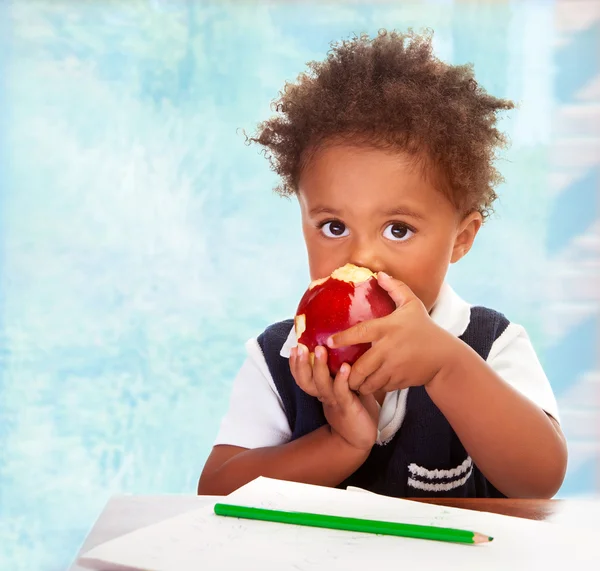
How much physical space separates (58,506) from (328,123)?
6.39 ft

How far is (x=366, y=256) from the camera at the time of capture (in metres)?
0.97

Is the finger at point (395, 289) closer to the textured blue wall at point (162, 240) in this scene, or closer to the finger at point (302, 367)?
the finger at point (302, 367)

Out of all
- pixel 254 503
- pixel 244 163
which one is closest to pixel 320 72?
pixel 254 503

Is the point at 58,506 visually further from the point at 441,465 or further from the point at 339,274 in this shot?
the point at 339,274

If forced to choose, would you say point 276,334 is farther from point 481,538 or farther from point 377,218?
point 481,538

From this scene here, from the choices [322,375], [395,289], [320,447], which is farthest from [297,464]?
[395,289]

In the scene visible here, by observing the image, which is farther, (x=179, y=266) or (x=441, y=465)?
(x=179, y=266)

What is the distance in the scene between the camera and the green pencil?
586 millimetres

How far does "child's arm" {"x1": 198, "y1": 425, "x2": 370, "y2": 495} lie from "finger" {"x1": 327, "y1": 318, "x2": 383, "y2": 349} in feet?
0.57

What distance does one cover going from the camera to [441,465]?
1.11 meters

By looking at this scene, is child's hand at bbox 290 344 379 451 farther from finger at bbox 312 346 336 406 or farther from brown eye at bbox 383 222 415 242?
brown eye at bbox 383 222 415 242

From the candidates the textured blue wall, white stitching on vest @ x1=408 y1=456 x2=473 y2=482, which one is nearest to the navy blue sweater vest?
white stitching on vest @ x1=408 y1=456 x2=473 y2=482

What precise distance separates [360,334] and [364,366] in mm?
38

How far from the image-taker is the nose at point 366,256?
0.96 meters
